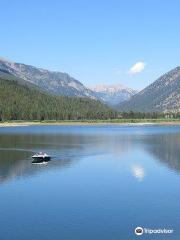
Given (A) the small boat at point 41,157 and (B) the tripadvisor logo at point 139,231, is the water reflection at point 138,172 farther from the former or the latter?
(B) the tripadvisor logo at point 139,231

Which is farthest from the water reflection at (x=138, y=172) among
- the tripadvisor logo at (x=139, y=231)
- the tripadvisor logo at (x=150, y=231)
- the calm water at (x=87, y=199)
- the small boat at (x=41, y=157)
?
the tripadvisor logo at (x=150, y=231)

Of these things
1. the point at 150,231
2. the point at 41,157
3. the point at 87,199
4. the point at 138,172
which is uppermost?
the point at 41,157

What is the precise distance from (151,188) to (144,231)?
2473 cm

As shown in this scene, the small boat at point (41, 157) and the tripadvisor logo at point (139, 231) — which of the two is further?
the small boat at point (41, 157)

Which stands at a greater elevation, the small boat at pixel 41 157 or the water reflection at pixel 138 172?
the small boat at pixel 41 157

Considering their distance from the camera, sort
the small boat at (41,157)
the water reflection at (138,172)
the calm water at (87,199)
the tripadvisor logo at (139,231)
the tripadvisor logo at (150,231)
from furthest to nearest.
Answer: the small boat at (41,157) → the water reflection at (138,172) → the calm water at (87,199) → the tripadvisor logo at (150,231) → the tripadvisor logo at (139,231)

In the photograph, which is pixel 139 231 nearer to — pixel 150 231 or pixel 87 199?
pixel 150 231

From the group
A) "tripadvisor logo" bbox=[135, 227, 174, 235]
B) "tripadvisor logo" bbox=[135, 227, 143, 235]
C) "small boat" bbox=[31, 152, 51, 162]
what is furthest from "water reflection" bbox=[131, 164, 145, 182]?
"tripadvisor logo" bbox=[135, 227, 174, 235]

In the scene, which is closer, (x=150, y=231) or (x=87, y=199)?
(x=150, y=231)

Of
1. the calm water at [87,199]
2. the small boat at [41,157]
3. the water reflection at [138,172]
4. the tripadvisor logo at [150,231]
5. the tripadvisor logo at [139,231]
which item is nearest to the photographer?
the tripadvisor logo at [139,231]

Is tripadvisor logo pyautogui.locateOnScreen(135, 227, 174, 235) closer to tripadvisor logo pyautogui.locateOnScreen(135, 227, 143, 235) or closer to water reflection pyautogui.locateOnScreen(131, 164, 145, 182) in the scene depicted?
tripadvisor logo pyautogui.locateOnScreen(135, 227, 143, 235)

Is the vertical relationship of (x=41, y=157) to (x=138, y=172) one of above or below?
above

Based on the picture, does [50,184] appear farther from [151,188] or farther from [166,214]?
[166,214]

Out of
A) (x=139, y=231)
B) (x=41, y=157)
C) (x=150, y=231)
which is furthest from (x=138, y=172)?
(x=139, y=231)
